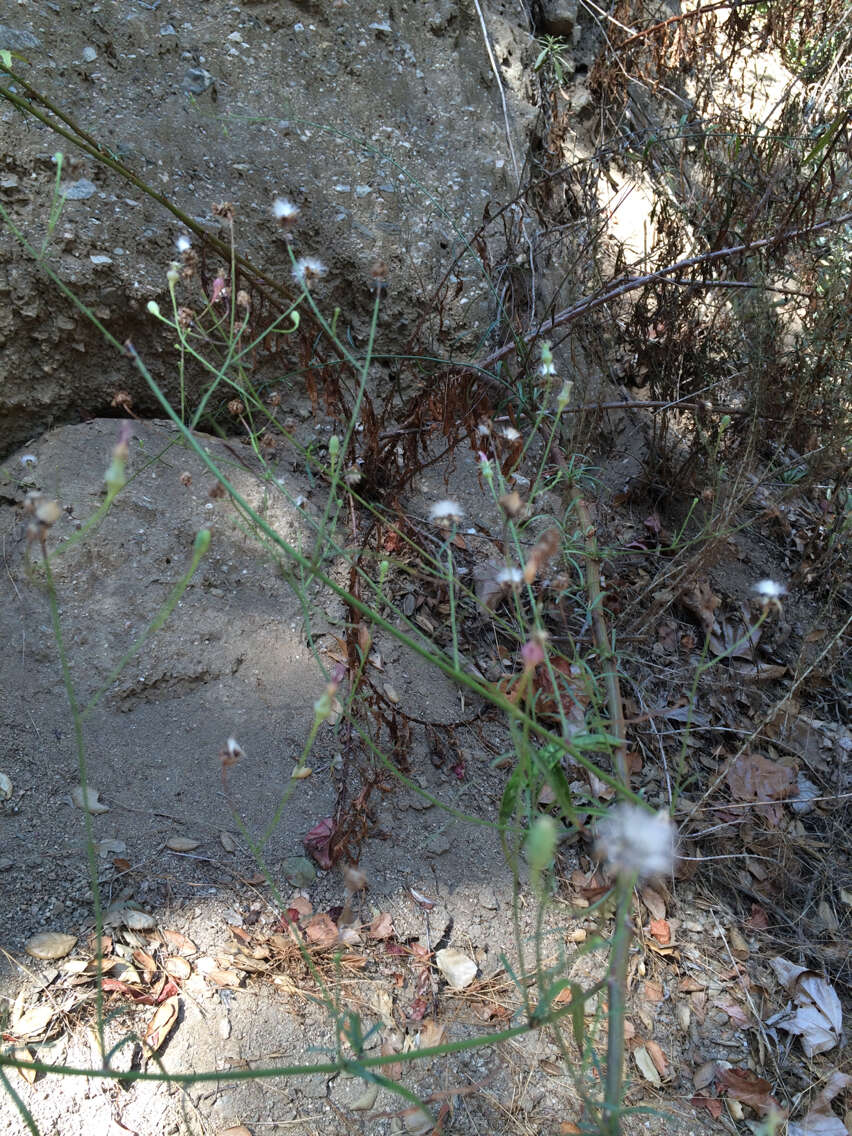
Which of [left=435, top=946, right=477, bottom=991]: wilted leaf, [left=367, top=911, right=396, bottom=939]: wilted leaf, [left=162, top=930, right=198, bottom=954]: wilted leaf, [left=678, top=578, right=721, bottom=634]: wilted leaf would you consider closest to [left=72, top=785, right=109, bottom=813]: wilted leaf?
[left=162, top=930, right=198, bottom=954]: wilted leaf

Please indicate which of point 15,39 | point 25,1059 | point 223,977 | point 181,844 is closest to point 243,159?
point 15,39

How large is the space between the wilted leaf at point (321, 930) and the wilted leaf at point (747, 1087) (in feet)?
2.70

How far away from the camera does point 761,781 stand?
2.11m

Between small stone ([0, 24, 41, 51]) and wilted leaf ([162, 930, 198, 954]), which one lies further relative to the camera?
small stone ([0, 24, 41, 51])

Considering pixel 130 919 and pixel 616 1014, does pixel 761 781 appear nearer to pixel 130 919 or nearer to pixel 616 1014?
pixel 616 1014

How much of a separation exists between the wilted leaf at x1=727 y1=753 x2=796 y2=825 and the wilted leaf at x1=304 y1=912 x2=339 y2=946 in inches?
43.7

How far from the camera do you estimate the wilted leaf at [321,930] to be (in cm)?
155

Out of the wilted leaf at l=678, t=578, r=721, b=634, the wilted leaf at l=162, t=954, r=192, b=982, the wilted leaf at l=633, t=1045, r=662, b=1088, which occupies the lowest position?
the wilted leaf at l=162, t=954, r=192, b=982

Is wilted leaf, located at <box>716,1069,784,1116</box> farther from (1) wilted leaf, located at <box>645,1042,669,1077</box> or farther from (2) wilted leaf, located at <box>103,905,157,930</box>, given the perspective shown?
(2) wilted leaf, located at <box>103,905,157,930</box>

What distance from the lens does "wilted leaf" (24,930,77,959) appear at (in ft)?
Result: 4.66

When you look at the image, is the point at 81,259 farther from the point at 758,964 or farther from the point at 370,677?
the point at 758,964

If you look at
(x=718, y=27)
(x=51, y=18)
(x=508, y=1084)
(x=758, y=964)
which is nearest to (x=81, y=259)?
(x=51, y=18)

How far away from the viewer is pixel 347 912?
1275mm

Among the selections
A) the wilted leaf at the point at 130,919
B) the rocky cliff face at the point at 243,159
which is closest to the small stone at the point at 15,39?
the rocky cliff face at the point at 243,159
